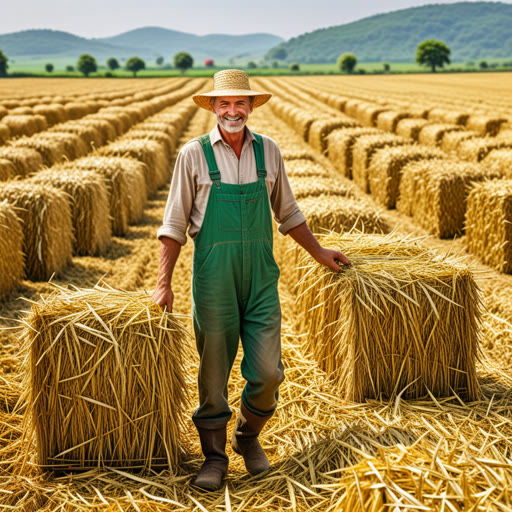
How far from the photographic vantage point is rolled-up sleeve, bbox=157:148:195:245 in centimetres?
334

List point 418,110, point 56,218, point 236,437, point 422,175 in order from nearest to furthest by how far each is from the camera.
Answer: point 236,437, point 56,218, point 422,175, point 418,110

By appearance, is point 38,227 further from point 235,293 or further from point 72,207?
point 235,293

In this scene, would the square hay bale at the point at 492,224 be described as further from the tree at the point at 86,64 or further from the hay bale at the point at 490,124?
the tree at the point at 86,64

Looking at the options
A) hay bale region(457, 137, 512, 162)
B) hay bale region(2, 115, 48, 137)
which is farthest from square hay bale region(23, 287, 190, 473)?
hay bale region(2, 115, 48, 137)

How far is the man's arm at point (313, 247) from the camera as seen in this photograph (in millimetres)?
3775

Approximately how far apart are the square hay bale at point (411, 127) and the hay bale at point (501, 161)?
19.1 ft

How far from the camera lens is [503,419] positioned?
382 centimetres

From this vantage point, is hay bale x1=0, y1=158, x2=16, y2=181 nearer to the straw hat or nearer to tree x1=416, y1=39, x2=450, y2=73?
the straw hat

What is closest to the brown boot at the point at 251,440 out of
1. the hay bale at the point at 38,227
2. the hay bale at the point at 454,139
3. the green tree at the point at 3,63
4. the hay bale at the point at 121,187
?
the hay bale at the point at 38,227

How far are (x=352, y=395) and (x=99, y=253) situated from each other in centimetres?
569

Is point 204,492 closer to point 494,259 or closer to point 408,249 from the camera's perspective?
point 408,249

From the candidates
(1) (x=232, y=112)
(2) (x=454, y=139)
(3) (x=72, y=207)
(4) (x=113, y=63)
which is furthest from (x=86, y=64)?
(1) (x=232, y=112)

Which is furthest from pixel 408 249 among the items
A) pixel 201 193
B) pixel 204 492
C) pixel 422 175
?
pixel 422 175

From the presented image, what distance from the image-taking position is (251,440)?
3.62 m
